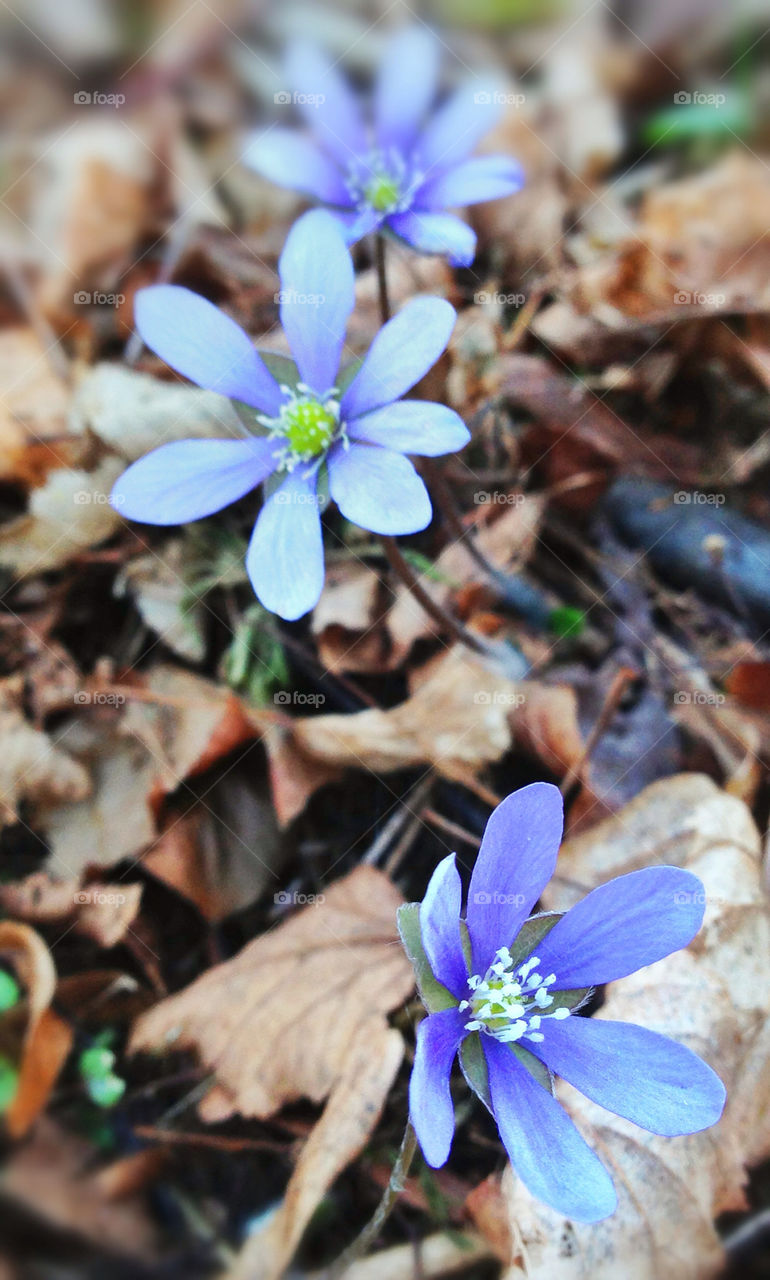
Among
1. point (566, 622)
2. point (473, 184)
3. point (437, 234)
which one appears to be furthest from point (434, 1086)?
point (473, 184)

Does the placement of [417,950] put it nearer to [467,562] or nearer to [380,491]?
[380,491]

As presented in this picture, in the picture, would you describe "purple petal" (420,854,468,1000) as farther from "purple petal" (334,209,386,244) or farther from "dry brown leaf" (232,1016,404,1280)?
"purple petal" (334,209,386,244)

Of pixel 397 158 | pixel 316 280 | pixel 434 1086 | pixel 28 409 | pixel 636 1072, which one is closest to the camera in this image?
pixel 434 1086

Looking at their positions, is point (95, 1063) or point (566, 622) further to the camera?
point (566, 622)

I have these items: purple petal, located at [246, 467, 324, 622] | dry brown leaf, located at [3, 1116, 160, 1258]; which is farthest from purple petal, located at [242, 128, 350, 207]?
dry brown leaf, located at [3, 1116, 160, 1258]

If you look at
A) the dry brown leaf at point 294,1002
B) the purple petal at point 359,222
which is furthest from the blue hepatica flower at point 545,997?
the purple petal at point 359,222

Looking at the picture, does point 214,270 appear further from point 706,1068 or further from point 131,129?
point 706,1068

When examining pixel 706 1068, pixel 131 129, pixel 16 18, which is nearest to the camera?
pixel 706 1068

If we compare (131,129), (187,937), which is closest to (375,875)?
(187,937)
